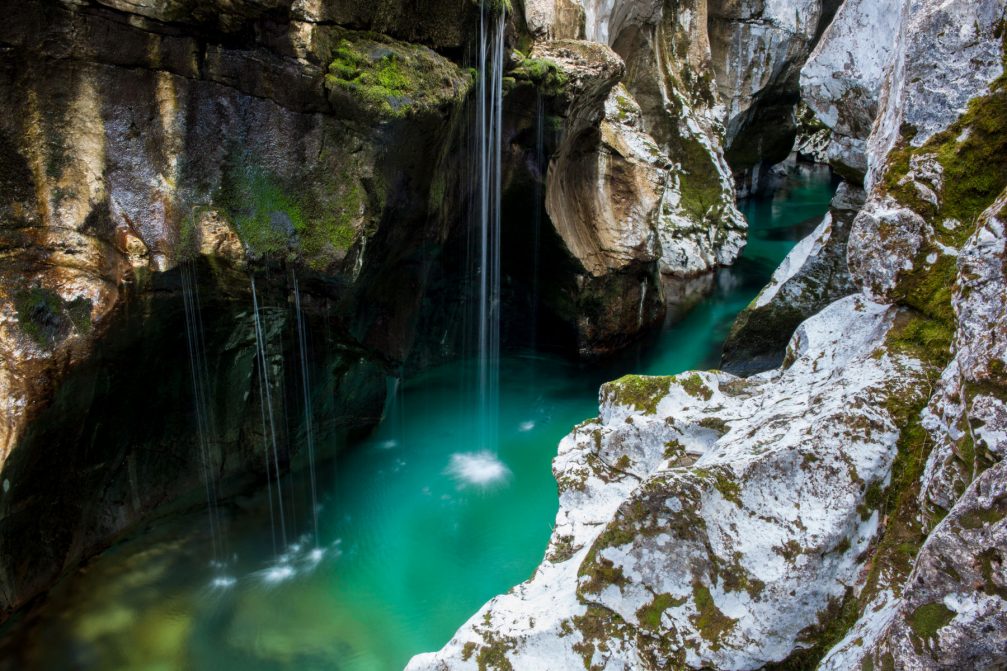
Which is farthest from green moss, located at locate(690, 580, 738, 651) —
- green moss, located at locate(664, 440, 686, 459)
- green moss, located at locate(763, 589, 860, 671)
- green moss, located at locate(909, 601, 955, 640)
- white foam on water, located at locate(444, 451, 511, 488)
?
white foam on water, located at locate(444, 451, 511, 488)

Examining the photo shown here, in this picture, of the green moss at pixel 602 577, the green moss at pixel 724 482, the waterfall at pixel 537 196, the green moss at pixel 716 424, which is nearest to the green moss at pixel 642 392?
the green moss at pixel 716 424

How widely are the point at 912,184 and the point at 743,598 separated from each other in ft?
9.93

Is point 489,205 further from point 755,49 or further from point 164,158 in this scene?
point 755,49

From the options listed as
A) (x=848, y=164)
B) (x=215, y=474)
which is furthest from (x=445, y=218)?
(x=848, y=164)

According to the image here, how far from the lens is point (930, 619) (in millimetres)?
3197

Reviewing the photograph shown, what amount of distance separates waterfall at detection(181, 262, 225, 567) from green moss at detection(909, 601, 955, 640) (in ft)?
23.7

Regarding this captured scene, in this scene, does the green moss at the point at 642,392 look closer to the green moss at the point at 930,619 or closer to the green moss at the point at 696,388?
the green moss at the point at 696,388

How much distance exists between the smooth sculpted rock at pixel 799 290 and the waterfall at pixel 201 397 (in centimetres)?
794

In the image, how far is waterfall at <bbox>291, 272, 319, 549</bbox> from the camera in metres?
9.03

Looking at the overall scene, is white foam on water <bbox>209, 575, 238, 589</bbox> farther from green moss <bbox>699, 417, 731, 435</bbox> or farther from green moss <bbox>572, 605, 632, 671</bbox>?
green moss <bbox>699, 417, 731, 435</bbox>

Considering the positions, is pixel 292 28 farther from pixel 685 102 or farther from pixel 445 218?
pixel 685 102

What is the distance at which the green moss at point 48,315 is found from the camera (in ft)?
22.2

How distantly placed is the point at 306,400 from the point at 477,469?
298 centimetres

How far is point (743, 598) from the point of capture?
4.36 meters
